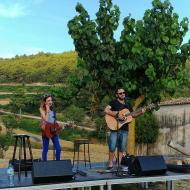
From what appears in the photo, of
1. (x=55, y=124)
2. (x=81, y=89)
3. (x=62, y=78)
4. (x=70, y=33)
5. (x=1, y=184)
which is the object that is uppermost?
(x=62, y=78)

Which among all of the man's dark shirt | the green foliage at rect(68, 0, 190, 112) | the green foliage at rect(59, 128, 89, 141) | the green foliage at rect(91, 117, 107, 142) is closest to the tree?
the green foliage at rect(68, 0, 190, 112)

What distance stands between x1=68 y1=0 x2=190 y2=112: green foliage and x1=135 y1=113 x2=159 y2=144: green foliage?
1181 cm

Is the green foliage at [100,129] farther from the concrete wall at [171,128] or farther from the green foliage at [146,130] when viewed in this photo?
the green foliage at [146,130]

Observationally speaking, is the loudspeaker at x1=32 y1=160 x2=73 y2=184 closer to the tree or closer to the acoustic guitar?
the acoustic guitar

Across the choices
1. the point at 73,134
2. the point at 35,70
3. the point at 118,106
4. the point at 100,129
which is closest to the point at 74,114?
the point at 73,134

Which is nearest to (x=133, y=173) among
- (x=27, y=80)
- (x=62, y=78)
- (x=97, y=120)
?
(x=97, y=120)

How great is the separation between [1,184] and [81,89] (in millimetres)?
6830

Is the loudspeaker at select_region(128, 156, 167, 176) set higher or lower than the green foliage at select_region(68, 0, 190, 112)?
lower

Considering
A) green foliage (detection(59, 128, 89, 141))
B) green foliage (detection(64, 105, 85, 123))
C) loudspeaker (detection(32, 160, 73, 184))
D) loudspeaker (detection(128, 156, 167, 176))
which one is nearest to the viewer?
loudspeaker (detection(32, 160, 73, 184))

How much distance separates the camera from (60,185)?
6.48 metres

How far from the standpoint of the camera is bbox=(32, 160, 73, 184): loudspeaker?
6.50 m

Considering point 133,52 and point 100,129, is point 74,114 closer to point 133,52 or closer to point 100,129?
point 100,129

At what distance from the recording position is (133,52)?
1202 cm

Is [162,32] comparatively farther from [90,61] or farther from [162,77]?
[90,61]
